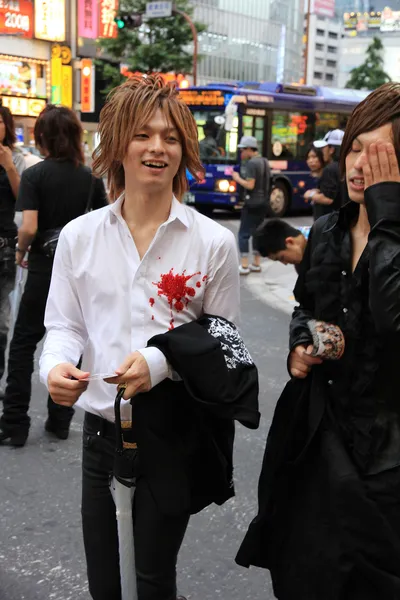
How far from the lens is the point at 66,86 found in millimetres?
31391

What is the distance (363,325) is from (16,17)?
95.7ft

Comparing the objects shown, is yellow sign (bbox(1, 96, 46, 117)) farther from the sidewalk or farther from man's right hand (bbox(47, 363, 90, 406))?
man's right hand (bbox(47, 363, 90, 406))

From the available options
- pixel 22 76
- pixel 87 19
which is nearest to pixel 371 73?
pixel 87 19

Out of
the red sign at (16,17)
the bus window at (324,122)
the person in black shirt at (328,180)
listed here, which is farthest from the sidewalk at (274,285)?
the red sign at (16,17)

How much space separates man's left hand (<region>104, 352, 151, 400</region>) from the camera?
1.72 m

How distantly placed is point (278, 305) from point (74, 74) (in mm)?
26472

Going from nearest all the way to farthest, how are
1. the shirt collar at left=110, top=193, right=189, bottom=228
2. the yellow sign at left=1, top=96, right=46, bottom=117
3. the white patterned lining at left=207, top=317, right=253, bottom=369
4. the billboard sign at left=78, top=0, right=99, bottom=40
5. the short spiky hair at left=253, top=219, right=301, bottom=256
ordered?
the white patterned lining at left=207, top=317, right=253, bottom=369 → the shirt collar at left=110, top=193, right=189, bottom=228 → the short spiky hair at left=253, top=219, right=301, bottom=256 → the billboard sign at left=78, top=0, right=99, bottom=40 → the yellow sign at left=1, top=96, right=46, bottom=117

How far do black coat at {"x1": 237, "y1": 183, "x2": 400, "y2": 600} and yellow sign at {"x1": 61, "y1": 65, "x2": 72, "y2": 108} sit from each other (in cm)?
3081

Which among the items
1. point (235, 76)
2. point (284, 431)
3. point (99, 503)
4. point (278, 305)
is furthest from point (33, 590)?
point (235, 76)

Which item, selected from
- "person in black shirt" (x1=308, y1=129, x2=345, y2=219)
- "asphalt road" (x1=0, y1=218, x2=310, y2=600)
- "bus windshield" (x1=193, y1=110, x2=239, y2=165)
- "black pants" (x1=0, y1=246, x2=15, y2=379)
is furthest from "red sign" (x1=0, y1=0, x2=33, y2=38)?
"asphalt road" (x1=0, y1=218, x2=310, y2=600)

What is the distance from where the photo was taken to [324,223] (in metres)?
2.06

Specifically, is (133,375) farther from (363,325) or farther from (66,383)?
(363,325)

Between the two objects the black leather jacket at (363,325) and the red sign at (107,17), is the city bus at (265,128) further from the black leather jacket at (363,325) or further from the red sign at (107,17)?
the black leather jacket at (363,325)

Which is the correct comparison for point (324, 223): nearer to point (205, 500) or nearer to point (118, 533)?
point (205, 500)
